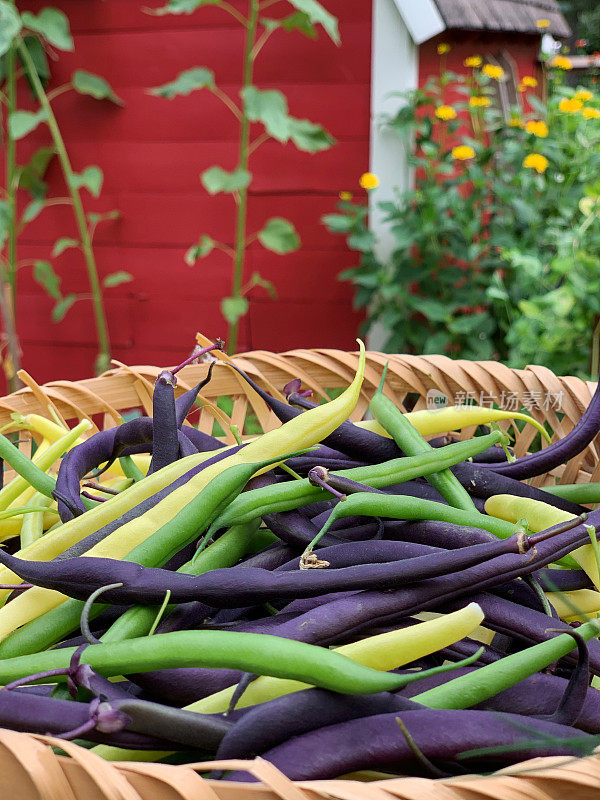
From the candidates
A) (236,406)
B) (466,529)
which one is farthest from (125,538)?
(236,406)

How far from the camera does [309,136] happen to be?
2.09 m

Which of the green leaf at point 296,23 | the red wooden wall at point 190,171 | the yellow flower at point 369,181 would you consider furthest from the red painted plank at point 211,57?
the yellow flower at point 369,181

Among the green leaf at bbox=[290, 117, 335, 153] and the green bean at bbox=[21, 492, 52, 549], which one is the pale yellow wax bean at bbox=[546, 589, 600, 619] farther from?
the green leaf at bbox=[290, 117, 335, 153]

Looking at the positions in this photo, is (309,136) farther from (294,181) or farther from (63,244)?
(63,244)

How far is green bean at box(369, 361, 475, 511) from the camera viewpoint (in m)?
0.75

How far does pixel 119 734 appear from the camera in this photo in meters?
0.49

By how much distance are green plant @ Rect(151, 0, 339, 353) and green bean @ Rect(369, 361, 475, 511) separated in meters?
1.29

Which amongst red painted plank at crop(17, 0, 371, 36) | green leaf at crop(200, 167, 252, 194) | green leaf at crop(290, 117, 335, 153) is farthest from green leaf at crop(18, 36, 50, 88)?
green leaf at crop(290, 117, 335, 153)

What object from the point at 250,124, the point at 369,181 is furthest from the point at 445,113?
the point at 250,124

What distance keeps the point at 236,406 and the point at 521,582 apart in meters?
0.63

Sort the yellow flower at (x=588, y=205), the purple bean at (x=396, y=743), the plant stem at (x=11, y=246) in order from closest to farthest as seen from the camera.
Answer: the purple bean at (x=396, y=743), the yellow flower at (x=588, y=205), the plant stem at (x=11, y=246)

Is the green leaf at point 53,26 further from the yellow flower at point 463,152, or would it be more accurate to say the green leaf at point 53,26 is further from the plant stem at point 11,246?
the yellow flower at point 463,152

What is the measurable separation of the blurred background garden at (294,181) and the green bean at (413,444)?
1.09m

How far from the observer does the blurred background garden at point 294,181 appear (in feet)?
6.75
